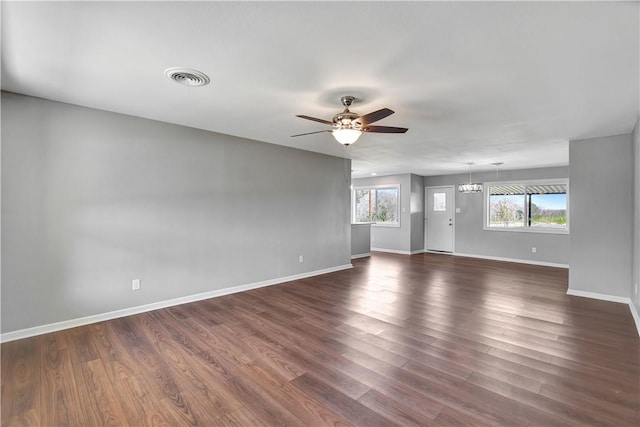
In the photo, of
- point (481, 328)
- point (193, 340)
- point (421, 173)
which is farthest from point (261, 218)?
point (421, 173)

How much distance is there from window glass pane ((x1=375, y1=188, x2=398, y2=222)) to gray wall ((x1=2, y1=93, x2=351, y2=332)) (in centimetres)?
460

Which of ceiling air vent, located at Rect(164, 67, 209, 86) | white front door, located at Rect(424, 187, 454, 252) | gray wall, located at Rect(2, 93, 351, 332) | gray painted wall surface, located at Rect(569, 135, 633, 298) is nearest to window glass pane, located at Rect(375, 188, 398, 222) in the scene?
white front door, located at Rect(424, 187, 454, 252)

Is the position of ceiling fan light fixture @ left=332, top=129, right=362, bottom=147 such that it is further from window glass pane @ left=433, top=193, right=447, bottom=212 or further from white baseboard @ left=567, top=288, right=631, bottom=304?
window glass pane @ left=433, top=193, right=447, bottom=212

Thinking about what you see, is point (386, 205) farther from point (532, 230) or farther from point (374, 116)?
point (374, 116)

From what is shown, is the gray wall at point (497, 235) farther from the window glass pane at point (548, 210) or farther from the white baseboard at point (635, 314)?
the white baseboard at point (635, 314)

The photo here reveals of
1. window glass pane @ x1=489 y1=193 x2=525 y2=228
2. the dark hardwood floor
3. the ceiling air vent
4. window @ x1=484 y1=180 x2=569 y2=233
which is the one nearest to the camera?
the dark hardwood floor

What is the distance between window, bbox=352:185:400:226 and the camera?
9000 mm

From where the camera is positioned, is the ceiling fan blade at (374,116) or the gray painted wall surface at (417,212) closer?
the ceiling fan blade at (374,116)

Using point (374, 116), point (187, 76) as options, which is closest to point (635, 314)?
point (374, 116)

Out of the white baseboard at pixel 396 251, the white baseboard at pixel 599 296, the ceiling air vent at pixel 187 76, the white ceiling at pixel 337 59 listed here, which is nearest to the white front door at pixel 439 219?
the white baseboard at pixel 396 251

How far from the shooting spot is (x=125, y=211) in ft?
11.6

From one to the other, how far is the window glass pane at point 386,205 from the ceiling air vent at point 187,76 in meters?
7.23

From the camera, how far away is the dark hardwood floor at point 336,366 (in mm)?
1872

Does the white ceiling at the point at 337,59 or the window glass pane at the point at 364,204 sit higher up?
the white ceiling at the point at 337,59
